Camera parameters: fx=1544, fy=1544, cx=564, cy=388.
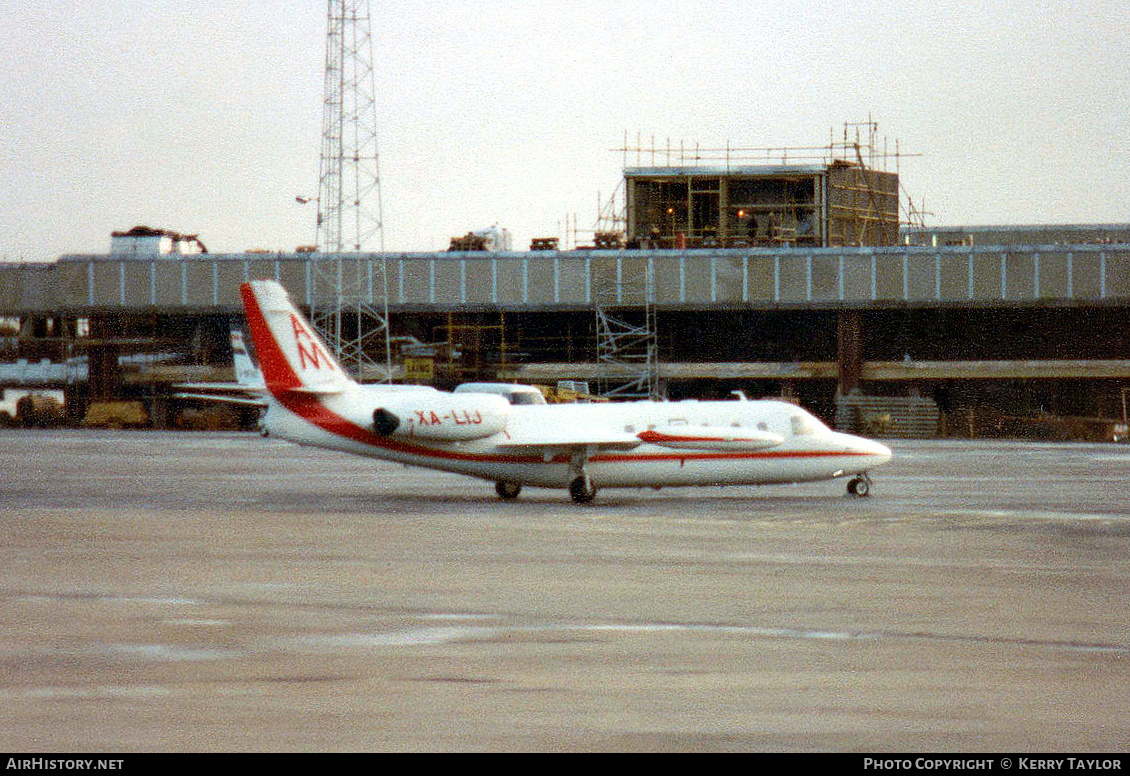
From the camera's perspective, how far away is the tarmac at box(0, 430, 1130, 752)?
11180 mm

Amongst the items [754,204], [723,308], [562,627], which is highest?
[754,204]

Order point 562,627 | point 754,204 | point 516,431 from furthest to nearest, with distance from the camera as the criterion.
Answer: point 754,204, point 516,431, point 562,627

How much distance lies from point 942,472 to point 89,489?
26988 millimetres

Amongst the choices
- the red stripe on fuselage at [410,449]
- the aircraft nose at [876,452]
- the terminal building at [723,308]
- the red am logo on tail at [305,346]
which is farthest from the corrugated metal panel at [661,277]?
the red am logo on tail at [305,346]

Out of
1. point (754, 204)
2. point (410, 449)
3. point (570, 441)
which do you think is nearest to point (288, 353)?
point (410, 449)

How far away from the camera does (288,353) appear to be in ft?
120

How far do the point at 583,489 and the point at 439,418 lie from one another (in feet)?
12.9

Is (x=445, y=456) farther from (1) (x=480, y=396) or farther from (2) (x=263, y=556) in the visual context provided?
(2) (x=263, y=556)

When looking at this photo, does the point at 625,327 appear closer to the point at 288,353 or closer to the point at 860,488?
the point at 860,488

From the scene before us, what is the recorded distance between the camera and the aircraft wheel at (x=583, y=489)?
37.2m

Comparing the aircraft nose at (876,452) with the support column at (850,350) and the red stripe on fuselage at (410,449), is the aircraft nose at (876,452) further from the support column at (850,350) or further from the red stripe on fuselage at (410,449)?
the support column at (850,350)

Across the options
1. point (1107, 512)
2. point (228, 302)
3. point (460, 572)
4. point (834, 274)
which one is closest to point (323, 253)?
point (228, 302)

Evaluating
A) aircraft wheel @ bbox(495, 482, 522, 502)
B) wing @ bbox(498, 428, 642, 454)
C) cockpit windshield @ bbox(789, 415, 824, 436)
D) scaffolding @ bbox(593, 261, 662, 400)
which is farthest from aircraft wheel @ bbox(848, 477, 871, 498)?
scaffolding @ bbox(593, 261, 662, 400)

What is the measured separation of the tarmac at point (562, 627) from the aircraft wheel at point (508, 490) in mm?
3552
